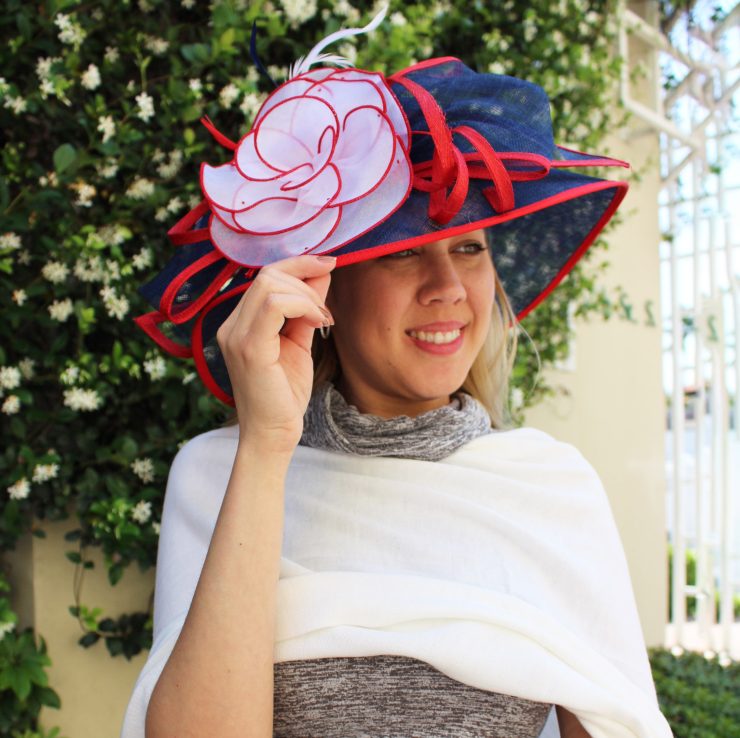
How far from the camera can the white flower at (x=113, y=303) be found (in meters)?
2.21

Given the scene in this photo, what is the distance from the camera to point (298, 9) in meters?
2.45

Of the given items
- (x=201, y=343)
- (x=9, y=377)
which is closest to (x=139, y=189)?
(x=9, y=377)

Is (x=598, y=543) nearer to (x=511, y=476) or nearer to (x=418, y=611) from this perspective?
(x=511, y=476)

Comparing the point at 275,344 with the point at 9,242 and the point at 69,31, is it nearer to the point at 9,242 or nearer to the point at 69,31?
the point at 9,242

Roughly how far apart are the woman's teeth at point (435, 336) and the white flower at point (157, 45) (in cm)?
136

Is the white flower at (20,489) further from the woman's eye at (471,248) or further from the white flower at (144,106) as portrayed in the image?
the woman's eye at (471,248)

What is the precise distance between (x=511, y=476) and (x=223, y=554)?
2.06 feet

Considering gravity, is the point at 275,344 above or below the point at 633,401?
below

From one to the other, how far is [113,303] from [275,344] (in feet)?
3.82

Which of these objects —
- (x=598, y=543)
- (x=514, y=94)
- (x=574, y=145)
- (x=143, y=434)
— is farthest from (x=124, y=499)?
(x=574, y=145)

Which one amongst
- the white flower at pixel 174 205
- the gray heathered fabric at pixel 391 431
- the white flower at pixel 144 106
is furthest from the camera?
the white flower at pixel 174 205

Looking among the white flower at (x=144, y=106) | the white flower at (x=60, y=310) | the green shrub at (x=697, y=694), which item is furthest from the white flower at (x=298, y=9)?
the green shrub at (x=697, y=694)

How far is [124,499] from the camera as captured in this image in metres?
2.26

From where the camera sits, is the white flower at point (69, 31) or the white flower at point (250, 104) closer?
the white flower at point (69, 31)
